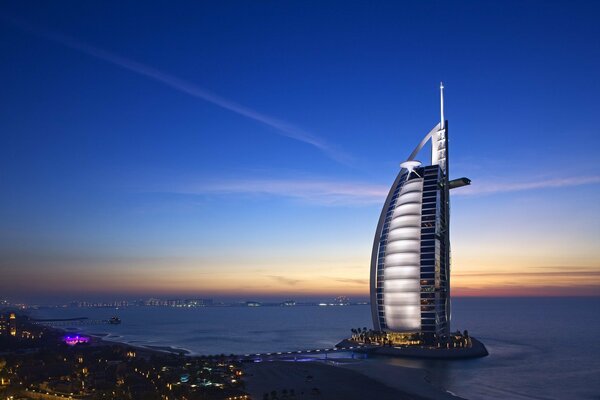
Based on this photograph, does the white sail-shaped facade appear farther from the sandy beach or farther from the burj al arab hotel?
the sandy beach

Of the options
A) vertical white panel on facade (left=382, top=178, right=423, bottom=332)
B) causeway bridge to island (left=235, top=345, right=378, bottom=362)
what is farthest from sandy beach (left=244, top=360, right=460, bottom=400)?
vertical white panel on facade (left=382, top=178, right=423, bottom=332)

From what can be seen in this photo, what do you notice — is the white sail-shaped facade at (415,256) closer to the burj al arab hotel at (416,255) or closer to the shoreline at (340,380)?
the burj al arab hotel at (416,255)

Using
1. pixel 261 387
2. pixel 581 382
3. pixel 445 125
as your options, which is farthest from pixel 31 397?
pixel 445 125

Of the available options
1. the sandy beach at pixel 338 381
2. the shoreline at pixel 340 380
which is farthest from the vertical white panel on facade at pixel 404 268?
the sandy beach at pixel 338 381

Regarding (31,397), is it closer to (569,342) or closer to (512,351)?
(512,351)

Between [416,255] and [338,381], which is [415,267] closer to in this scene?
[416,255]

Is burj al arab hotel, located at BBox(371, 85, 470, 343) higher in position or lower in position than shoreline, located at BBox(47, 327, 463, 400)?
higher

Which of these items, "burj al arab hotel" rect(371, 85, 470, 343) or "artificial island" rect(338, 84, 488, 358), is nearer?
"artificial island" rect(338, 84, 488, 358)
